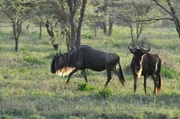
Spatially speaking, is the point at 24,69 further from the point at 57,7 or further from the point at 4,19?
the point at 4,19

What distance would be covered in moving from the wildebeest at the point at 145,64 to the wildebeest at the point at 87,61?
104 cm

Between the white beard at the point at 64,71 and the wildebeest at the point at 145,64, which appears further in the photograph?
the white beard at the point at 64,71

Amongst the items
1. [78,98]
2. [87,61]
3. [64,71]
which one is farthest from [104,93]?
[64,71]

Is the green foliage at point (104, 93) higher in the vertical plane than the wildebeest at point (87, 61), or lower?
lower

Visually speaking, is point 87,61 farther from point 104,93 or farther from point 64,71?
point 104,93

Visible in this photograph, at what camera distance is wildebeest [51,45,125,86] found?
1315 cm

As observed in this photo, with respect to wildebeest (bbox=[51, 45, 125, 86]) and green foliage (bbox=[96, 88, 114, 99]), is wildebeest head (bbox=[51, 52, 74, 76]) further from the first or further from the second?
green foliage (bbox=[96, 88, 114, 99])

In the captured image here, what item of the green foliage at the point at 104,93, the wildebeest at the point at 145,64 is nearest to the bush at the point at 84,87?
the green foliage at the point at 104,93

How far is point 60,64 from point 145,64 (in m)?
3.10

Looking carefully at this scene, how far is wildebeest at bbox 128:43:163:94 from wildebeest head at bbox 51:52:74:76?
2.53 metres

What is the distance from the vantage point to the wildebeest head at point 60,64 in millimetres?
13711

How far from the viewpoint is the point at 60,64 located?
13.7 meters

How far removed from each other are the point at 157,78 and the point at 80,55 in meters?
2.71

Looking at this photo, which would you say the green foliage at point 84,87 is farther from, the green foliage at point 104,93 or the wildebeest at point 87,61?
the green foliage at point 104,93
